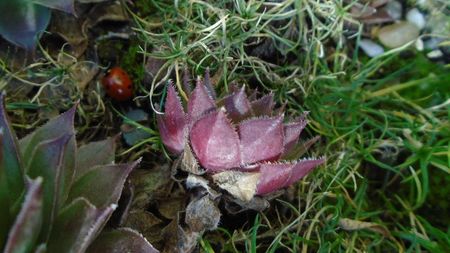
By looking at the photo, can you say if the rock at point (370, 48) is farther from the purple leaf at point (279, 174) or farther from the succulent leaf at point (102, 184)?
the succulent leaf at point (102, 184)

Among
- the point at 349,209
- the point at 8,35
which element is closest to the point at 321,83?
the point at 349,209

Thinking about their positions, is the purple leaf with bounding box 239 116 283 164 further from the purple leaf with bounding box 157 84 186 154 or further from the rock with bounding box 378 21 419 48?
the rock with bounding box 378 21 419 48

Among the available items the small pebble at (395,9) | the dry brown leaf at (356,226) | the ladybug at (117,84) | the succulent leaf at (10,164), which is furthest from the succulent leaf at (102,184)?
the small pebble at (395,9)

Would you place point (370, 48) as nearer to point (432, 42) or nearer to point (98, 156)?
point (432, 42)

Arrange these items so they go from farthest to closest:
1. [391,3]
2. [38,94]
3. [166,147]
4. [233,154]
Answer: [391,3]
[38,94]
[166,147]
[233,154]

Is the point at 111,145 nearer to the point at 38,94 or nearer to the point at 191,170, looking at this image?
the point at 191,170

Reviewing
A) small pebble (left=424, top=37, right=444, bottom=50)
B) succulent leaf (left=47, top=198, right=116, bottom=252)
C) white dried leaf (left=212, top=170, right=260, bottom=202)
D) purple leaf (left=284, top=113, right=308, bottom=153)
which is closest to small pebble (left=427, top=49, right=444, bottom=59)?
small pebble (left=424, top=37, right=444, bottom=50)
